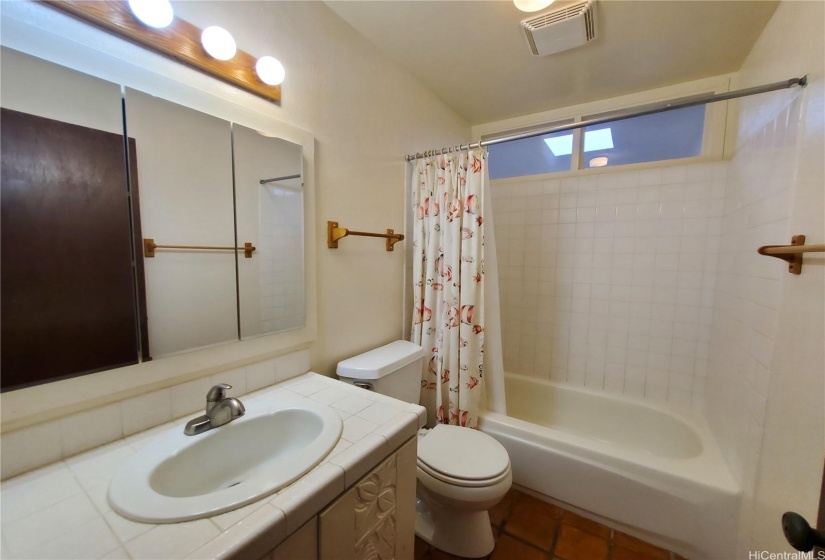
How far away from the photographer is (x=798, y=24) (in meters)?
1.12

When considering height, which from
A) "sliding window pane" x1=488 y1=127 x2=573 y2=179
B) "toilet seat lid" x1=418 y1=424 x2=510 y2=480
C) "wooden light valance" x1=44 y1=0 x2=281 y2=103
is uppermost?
"sliding window pane" x1=488 y1=127 x2=573 y2=179

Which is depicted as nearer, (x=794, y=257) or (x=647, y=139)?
(x=794, y=257)

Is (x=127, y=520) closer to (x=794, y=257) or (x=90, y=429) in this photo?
(x=90, y=429)

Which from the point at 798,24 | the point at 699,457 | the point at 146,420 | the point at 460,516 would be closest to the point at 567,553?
the point at 460,516

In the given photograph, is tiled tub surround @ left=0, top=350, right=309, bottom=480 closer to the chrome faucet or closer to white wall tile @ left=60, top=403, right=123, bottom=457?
white wall tile @ left=60, top=403, right=123, bottom=457

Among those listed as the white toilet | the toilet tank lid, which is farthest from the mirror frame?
the white toilet

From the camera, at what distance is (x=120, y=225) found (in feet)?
2.69

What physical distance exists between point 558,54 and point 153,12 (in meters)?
1.73

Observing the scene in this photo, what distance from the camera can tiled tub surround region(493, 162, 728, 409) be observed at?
1933mm

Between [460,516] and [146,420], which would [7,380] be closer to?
[146,420]

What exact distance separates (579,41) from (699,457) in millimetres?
2056

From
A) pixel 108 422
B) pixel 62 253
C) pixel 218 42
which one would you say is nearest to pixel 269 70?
pixel 218 42

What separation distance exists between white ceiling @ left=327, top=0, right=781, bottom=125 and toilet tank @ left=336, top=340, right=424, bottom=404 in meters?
1.56

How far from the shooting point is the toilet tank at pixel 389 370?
53.8 inches
